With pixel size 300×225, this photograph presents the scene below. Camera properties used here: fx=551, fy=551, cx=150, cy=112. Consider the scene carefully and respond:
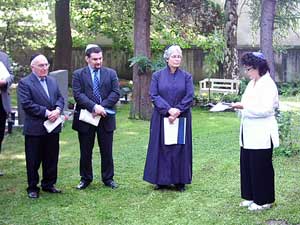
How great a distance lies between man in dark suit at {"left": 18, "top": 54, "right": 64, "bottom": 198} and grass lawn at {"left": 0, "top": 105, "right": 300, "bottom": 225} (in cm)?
34

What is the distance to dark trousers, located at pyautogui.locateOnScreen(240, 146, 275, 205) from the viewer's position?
5.18m

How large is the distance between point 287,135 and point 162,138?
111 inches

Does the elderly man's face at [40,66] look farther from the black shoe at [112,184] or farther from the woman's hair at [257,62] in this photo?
the woman's hair at [257,62]

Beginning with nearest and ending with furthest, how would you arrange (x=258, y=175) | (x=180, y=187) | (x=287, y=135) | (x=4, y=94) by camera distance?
(x=258, y=175) < (x=180, y=187) < (x=4, y=94) < (x=287, y=135)

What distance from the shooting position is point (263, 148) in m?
5.14

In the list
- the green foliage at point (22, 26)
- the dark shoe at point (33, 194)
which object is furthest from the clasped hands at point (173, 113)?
the green foliage at point (22, 26)

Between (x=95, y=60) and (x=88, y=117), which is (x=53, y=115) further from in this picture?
(x=95, y=60)

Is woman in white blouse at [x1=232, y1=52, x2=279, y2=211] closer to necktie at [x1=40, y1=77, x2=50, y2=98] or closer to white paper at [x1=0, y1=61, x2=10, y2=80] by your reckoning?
necktie at [x1=40, y1=77, x2=50, y2=98]

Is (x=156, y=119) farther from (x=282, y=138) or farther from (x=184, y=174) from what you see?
(x=282, y=138)

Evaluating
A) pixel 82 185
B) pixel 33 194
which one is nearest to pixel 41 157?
pixel 33 194

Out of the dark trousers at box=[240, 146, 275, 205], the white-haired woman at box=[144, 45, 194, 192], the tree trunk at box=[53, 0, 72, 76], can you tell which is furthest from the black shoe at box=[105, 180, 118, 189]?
the tree trunk at box=[53, 0, 72, 76]

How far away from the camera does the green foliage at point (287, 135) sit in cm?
808

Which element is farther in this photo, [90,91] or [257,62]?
[90,91]

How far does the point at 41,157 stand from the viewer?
5930mm
